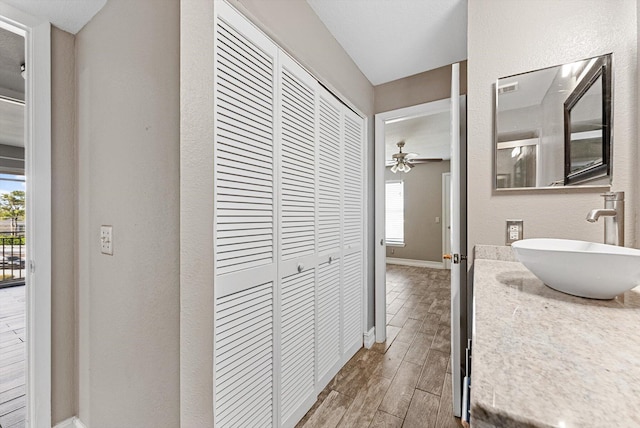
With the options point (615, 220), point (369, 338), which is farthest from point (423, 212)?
point (615, 220)

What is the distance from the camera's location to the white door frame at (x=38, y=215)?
1.31m

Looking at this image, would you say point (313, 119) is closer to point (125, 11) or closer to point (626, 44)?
point (125, 11)

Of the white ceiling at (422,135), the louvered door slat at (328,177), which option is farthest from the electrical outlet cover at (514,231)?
the white ceiling at (422,135)

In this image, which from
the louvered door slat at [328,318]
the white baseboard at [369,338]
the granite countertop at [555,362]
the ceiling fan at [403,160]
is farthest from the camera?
the ceiling fan at [403,160]

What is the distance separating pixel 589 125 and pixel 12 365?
4.00m

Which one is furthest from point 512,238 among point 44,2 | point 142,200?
point 44,2

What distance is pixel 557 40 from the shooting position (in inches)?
52.2

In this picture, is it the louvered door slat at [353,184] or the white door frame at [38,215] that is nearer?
the white door frame at [38,215]

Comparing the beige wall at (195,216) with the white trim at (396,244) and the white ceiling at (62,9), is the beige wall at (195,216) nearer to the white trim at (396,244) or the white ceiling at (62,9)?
the white ceiling at (62,9)

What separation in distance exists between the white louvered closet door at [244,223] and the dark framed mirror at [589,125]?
144 centimetres

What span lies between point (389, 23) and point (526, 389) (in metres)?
2.02

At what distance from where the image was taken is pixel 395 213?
664 cm

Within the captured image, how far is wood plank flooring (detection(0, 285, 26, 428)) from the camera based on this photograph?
5.19 feet

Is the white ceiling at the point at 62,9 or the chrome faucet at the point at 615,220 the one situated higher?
the white ceiling at the point at 62,9
